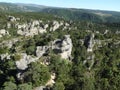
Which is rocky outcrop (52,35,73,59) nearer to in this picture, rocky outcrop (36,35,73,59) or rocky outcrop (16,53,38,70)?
rocky outcrop (36,35,73,59)

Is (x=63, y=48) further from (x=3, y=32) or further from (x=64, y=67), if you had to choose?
(x=3, y=32)

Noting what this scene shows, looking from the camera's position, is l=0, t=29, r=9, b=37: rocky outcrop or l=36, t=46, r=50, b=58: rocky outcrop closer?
l=36, t=46, r=50, b=58: rocky outcrop

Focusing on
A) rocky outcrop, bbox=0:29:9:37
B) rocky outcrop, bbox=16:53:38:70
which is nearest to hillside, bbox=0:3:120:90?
rocky outcrop, bbox=16:53:38:70

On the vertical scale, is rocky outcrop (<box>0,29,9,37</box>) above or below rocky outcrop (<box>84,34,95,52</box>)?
below

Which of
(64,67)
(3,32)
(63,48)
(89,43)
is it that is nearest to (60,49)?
(63,48)

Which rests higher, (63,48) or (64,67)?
(63,48)

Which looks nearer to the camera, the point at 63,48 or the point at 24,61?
the point at 24,61

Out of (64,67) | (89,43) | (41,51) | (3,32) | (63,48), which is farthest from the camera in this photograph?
(3,32)

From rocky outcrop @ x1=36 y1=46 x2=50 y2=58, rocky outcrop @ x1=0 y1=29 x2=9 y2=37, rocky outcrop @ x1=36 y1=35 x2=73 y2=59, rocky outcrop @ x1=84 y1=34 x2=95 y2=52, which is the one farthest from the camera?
rocky outcrop @ x1=0 y1=29 x2=9 y2=37

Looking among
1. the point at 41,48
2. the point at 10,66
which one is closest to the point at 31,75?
the point at 10,66

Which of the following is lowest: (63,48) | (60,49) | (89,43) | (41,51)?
(41,51)

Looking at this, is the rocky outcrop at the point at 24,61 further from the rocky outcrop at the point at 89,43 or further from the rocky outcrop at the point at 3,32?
the rocky outcrop at the point at 3,32
